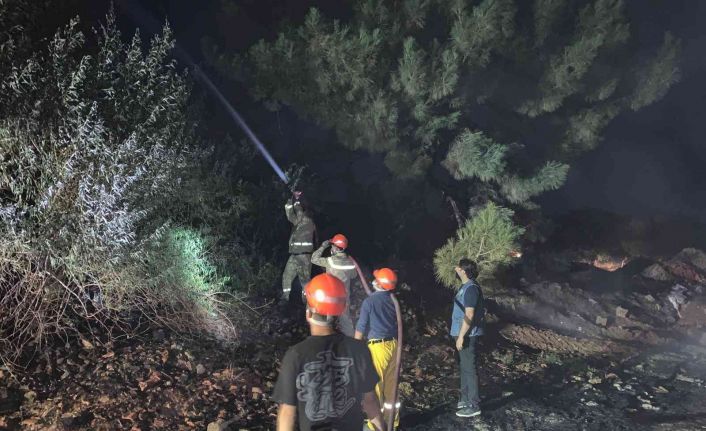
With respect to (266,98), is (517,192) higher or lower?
lower

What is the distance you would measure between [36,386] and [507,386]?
525cm

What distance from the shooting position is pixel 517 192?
28.5 feet

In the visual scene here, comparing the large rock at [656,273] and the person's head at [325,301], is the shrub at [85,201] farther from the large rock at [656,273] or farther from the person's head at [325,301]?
the large rock at [656,273]

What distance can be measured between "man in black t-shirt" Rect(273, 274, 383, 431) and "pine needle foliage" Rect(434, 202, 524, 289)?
520cm

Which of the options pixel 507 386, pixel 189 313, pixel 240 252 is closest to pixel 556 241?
pixel 507 386

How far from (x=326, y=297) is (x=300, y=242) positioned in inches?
175

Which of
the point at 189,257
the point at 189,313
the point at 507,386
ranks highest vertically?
the point at 189,257

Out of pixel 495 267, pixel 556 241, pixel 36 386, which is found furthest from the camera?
pixel 556 241

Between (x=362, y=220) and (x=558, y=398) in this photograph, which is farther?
(x=362, y=220)

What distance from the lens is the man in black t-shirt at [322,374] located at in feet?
7.68

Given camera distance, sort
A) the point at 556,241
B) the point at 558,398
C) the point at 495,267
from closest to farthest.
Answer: the point at 558,398 → the point at 495,267 → the point at 556,241

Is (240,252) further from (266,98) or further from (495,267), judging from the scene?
(495,267)

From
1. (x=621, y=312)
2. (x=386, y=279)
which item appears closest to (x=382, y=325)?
(x=386, y=279)

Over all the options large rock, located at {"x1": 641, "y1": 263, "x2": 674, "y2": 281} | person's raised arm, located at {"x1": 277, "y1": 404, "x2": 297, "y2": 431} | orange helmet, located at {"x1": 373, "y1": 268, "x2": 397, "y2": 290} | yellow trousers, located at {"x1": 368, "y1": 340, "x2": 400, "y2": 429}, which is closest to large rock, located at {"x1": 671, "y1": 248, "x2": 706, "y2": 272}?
large rock, located at {"x1": 641, "y1": 263, "x2": 674, "y2": 281}
